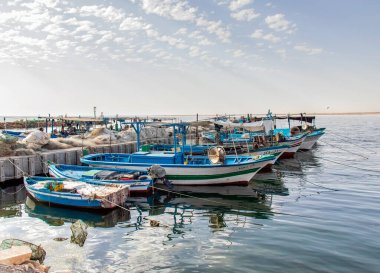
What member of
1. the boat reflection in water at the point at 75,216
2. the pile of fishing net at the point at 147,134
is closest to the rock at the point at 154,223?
the boat reflection in water at the point at 75,216

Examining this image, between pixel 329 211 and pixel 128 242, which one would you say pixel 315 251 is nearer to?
pixel 329 211

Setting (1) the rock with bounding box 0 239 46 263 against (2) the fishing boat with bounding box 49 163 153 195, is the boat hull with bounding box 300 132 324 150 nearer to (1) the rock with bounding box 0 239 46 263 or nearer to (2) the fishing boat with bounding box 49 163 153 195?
(2) the fishing boat with bounding box 49 163 153 195

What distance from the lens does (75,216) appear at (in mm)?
16297

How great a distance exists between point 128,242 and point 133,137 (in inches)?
1107

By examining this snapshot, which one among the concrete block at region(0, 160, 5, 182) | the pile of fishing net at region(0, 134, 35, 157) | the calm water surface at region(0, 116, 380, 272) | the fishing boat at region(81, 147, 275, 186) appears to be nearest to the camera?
the calm water surface at region(0, 116, 380, 272)

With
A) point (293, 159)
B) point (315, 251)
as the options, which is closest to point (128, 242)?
point (315, 251)

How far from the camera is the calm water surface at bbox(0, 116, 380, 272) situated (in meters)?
10.7

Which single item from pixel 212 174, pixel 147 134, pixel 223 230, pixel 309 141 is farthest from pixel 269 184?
pixel 309 141

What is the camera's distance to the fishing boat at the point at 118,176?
65.6ft

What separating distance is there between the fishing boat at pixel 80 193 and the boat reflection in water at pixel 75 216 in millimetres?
354

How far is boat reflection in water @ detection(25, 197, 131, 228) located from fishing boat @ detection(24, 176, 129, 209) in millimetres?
354

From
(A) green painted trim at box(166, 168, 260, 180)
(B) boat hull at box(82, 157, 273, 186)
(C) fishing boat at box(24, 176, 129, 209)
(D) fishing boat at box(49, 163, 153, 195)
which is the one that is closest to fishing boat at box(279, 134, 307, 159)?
(B) boat hull at box(82, 157, 273, 186)

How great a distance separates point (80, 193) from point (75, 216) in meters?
1.24

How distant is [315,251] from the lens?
37.5 feet
